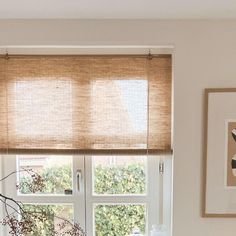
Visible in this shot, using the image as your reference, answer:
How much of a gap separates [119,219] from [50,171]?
0.62 m

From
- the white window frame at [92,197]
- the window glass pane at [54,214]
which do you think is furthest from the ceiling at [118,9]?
the window glass pane at [54,214]

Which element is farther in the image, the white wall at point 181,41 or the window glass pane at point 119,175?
the window glass pane at point 119,175

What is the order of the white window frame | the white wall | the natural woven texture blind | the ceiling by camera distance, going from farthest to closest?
the white window frame, the natural woven texture blind, the white wall, the ceiling

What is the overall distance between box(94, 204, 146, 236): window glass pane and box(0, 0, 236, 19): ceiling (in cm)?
136

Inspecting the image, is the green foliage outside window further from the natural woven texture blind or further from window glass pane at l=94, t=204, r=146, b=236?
the natural woven texture blind

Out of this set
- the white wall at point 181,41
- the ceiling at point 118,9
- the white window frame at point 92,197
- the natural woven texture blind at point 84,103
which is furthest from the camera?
the white window frame at point 92,197

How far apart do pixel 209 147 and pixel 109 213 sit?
2.95 feet

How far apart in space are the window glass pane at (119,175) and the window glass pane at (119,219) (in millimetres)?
120

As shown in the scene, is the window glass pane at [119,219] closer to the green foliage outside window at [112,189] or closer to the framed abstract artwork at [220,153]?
the green foliage outside window at [112,189]

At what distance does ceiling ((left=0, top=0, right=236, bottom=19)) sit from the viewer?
181 cm

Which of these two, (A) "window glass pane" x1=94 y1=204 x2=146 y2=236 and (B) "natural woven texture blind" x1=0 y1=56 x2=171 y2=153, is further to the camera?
(A) "window glass pane" x1=94 y1=204 x2=146 y2=236

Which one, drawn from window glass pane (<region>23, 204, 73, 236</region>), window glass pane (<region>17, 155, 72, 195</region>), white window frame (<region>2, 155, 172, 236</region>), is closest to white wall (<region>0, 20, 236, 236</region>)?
white window frame (<region>2, 155, 172, 236</region>)

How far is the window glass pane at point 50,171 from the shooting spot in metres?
2.55

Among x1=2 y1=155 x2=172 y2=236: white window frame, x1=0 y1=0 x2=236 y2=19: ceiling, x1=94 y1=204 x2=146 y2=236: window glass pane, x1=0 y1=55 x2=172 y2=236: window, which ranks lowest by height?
x1=94 y1=204 x2=146 y2=236: window glass pane
